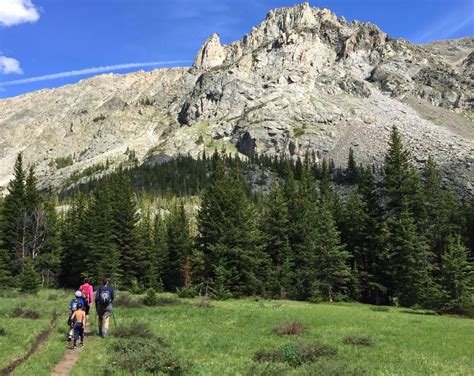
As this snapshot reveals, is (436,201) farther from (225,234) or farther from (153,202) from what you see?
(153,202)

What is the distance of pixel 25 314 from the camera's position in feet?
85.7

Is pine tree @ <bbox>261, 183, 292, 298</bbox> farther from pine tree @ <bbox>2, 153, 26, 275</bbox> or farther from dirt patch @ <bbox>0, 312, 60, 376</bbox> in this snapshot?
dirt patch @ <bbox>0, 312, 60, 376</bbox>

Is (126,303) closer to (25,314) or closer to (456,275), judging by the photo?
(25,314)

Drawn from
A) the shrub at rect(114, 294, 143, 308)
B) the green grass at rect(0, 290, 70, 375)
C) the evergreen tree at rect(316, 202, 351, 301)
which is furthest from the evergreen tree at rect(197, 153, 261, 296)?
the green grass at rect(0, 290, 70, 375)

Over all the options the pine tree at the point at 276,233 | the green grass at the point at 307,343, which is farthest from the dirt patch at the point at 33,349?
the pine tree at the point at 276,233

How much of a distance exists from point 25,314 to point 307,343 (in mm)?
18537

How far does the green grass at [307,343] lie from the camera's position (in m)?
13.5

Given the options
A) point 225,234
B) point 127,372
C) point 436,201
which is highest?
point 436,201

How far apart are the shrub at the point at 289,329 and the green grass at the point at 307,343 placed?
32 centimetres

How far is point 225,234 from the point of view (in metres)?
51.4

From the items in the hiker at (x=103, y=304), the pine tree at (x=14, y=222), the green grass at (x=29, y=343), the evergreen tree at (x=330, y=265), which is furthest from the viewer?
the pine tree at (x=14, y=222)

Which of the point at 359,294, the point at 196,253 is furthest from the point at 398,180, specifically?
the point at 196,253

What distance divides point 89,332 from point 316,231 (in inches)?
1445

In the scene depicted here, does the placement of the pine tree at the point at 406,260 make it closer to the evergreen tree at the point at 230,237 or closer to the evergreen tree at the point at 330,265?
the evergreen tree at the point at 330,265
